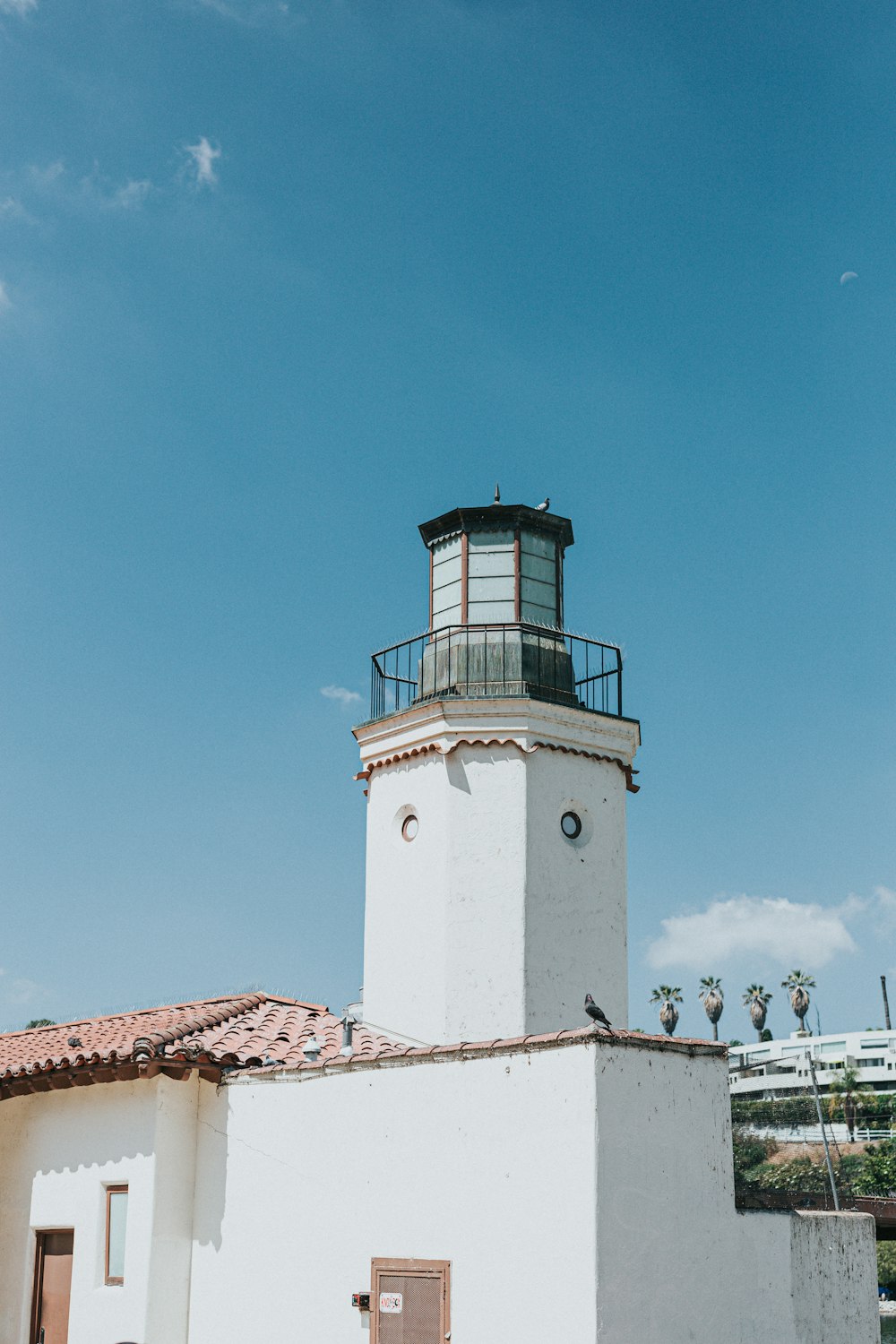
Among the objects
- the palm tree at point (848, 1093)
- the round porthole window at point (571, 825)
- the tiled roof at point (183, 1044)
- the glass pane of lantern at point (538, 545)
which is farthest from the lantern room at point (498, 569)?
the palm tree at point (848, 1093)

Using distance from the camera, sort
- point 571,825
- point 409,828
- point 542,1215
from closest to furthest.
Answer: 1. point 542,1215
2. point 571,825
3. point 409,828

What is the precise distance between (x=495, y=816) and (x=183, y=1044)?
185 inches

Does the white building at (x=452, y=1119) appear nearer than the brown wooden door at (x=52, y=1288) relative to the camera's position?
Yes

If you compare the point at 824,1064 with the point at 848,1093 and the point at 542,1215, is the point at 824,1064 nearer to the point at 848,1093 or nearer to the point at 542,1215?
the point at 848,1093

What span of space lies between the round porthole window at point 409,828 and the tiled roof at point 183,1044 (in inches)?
90.6

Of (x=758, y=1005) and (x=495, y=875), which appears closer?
(x=495, y=875)

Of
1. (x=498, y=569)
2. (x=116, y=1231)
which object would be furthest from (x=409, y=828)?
(x=116, y=1231)

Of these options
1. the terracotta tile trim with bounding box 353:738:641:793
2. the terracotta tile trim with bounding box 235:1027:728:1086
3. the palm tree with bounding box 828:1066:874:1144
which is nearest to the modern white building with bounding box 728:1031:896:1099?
the palm tree with bounding box 828:1066:874:1144

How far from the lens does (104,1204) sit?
42.9 ft

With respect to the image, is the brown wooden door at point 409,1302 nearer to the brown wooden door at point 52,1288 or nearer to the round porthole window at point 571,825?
the brown wooden door at point 52,1288

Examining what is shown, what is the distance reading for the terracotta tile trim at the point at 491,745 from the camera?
1627cm

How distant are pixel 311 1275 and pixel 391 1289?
112cm

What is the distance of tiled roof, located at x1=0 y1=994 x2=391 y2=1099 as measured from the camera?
12.6 meters

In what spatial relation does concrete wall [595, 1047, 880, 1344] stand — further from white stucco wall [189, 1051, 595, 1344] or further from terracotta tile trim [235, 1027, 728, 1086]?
white stucco wall [189, 1051, 595, 1344]
